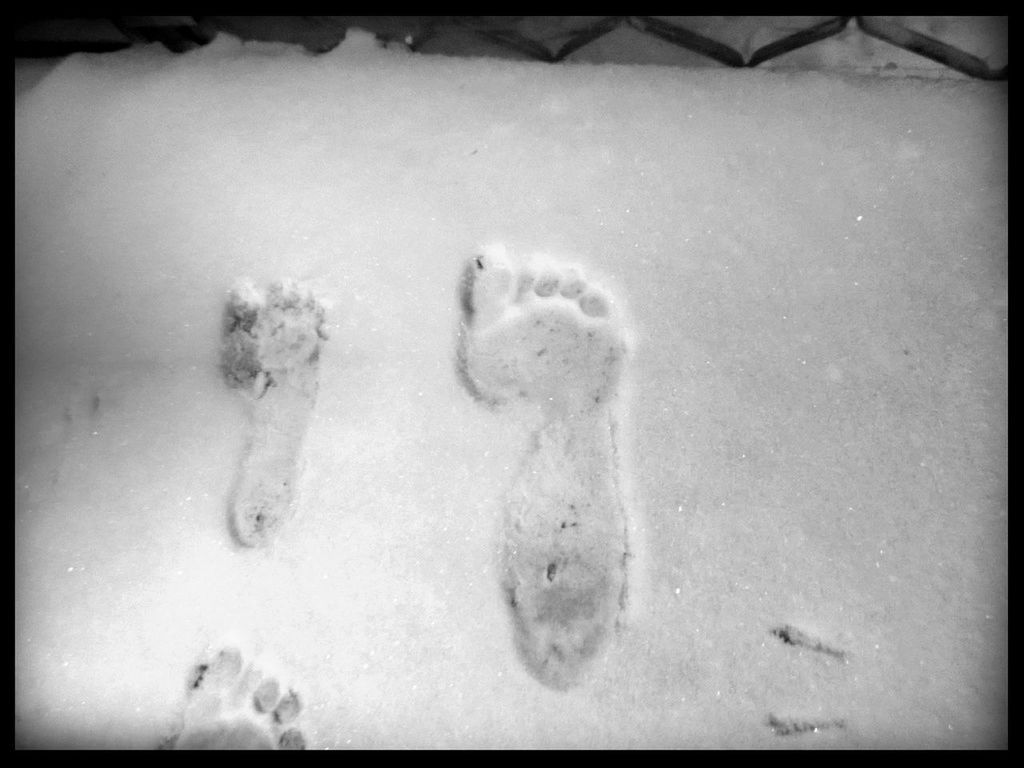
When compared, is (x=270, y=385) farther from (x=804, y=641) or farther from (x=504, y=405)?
(x=804, y=641)

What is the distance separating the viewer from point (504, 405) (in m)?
0.79

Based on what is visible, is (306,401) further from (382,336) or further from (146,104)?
(146,104)

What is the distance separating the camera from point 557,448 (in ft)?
2.54

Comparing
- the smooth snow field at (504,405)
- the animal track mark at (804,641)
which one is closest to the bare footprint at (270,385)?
the smooth snow field at (504,405)

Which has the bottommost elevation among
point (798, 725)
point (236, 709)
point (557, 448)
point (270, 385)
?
point (798, 725)

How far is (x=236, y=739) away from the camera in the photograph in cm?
69

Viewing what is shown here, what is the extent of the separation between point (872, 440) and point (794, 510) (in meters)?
0.14

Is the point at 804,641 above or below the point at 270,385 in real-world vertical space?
below

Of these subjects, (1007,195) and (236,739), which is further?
(1007,195)

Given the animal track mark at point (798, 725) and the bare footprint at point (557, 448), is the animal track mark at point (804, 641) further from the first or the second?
the bare footprint at point (557, 448)

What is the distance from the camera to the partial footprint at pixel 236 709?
70cm

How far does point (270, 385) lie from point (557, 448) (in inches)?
14.5

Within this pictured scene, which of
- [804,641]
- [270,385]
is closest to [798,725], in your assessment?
[804,641]
